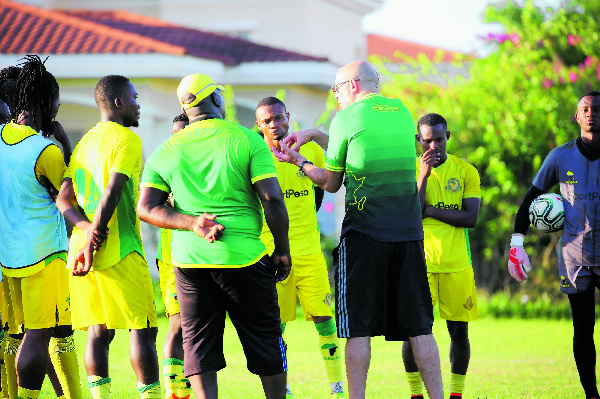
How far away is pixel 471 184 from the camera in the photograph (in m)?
8.20

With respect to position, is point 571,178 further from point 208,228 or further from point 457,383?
point 208,228

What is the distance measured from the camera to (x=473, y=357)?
40.0 feet

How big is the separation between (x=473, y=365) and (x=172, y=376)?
16.2 feet

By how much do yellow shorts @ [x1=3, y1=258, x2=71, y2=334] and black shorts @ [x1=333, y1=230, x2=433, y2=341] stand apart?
217 cm

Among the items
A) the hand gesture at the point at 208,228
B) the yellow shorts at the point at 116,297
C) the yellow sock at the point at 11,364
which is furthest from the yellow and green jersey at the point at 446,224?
the yellow sock at the point at 11,364

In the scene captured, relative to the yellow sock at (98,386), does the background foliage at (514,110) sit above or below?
above

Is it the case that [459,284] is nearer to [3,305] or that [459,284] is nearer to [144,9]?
[3,305]

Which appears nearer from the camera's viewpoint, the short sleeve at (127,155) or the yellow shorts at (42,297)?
the short sleeve at (127,155)

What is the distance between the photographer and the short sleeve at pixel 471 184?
26.8 feet

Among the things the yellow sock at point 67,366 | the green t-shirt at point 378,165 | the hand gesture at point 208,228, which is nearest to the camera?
the hand gesture at point 208,228

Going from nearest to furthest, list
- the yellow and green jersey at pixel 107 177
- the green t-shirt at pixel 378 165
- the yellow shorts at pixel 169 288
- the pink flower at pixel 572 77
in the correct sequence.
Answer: the green t-shirt at pixel 378 165 → the yellow and green jersey at pixel 107 177 → the yellow shorts at pixel 169 288 → the pink flower at pixel 572 77

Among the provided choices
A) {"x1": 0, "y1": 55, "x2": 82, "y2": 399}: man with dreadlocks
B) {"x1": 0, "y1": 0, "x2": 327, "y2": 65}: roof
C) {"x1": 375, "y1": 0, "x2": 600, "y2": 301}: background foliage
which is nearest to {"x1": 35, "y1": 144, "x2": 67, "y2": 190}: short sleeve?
{"x1": 0, "y1": 55, "x2": 82, "y2": 399}: man with dreadlocks

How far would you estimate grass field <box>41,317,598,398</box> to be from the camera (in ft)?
29.4

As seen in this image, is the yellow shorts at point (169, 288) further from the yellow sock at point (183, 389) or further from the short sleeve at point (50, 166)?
the short sleeve at point (50, 166)
